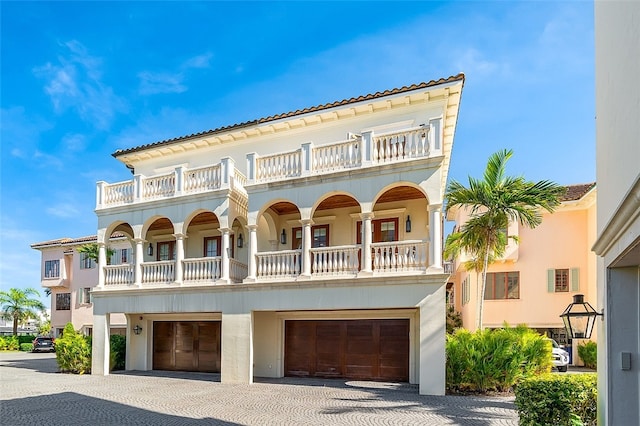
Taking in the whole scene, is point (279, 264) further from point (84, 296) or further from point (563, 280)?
point (84, 296)

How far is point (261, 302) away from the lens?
16.0 metres

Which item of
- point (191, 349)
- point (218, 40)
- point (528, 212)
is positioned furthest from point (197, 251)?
point (528, 212)

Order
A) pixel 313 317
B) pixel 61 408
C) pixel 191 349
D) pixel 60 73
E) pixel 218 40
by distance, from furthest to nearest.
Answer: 1. pixel 191 349
2. pixel 313 317
3. pixel 60 73
4. pixel 218 40
5. pixel 61 408

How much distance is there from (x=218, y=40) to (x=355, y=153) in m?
5.72

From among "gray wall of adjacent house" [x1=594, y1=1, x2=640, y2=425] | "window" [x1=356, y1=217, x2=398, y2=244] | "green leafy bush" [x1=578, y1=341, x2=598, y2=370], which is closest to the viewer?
"gray wall of adjacent house" [x1=594, y1=1, x2=640, y2=425]

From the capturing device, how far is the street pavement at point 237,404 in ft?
34.4

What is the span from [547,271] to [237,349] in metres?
17.7

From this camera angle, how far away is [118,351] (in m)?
19.9

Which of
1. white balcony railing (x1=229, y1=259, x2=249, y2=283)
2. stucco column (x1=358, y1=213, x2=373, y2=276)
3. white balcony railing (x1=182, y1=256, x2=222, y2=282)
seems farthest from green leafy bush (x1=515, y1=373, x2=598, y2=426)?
white balcony railing (x1=182, y1=256, x2=222, y2=282)

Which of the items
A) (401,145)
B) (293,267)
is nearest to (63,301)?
(293,267)

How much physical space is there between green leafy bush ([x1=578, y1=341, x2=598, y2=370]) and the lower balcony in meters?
13.4

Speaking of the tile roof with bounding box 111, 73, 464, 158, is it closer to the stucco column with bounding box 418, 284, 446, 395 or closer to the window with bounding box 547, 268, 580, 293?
the stucco column with bounding box 418, 284, 446, 395

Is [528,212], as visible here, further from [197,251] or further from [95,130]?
[95,130]

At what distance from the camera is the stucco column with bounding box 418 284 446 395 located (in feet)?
43.7
